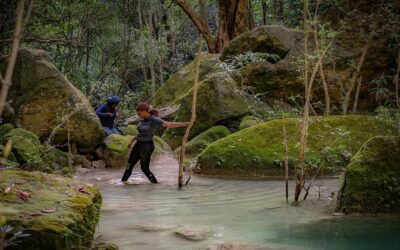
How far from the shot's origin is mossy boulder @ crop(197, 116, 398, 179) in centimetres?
945

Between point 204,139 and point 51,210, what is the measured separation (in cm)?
834

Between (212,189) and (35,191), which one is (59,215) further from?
(212,189)

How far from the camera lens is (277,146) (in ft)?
32.1

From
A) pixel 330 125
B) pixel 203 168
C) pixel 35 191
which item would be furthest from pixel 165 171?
pixel 35 191

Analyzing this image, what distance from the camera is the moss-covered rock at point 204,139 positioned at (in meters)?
12.4

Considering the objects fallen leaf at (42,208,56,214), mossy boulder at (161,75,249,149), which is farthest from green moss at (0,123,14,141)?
fallen leaf at (42,208,56,214)

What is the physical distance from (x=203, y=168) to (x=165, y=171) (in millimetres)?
1307

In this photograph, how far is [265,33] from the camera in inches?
572

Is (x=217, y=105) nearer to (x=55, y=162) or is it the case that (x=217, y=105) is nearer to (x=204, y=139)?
(x=204, y=139)

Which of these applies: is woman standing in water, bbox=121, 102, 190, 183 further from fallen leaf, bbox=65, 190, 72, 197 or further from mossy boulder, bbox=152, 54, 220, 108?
mossy boulder, bbox=152, 54, 220, 108

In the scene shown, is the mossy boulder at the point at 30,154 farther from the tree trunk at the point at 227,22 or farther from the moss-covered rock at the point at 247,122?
the tree trunk at the point at 227,22

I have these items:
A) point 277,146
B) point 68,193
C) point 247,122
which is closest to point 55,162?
point 277,146

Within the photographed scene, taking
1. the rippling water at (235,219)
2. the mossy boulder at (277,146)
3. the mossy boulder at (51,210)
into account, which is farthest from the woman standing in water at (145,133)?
the mossy boulder at (51,210)

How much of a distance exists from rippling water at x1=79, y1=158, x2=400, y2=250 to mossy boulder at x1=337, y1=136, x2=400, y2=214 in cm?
24
